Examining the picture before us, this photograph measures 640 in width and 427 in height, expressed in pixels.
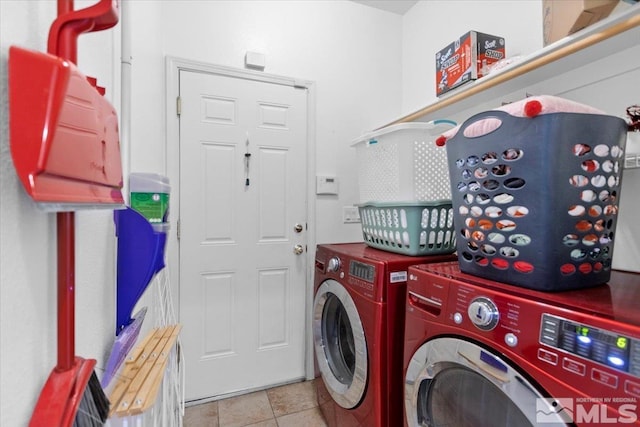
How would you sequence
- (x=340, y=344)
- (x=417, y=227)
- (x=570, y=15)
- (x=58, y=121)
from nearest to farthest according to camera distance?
1. (x=58, y=121)
2. (x=570, y=15)
3. (x=417, y=227)
4. (x=340, y=344)

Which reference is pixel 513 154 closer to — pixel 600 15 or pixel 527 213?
pixel 527 213

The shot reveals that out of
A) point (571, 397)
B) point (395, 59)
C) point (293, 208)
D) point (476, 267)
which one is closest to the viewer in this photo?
point (571, 397)

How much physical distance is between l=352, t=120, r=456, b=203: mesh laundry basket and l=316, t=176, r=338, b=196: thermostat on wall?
77 cm

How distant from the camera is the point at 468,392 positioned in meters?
0.82

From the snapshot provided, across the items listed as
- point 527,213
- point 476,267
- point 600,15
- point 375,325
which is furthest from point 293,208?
point 600,15

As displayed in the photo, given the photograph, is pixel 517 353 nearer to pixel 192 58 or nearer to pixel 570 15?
pixel 570 15

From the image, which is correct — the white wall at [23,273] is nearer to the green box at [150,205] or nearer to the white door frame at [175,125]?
the green box at [150,205]

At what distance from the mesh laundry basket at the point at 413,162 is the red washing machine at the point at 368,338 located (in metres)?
0.29

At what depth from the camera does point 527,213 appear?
76 cm

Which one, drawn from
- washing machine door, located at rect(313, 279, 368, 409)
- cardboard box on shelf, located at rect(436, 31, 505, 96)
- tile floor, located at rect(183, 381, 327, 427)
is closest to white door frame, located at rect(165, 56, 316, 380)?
tile floor, located at rect(183, 381, 327, 427)

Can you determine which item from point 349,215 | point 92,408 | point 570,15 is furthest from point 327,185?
point 92,408

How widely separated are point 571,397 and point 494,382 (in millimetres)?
151

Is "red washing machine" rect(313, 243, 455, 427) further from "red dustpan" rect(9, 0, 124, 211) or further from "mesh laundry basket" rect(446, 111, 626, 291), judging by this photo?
"red dustpan" rect(9, 0, 124, 211)

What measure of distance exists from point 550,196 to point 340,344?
1.25 meters
